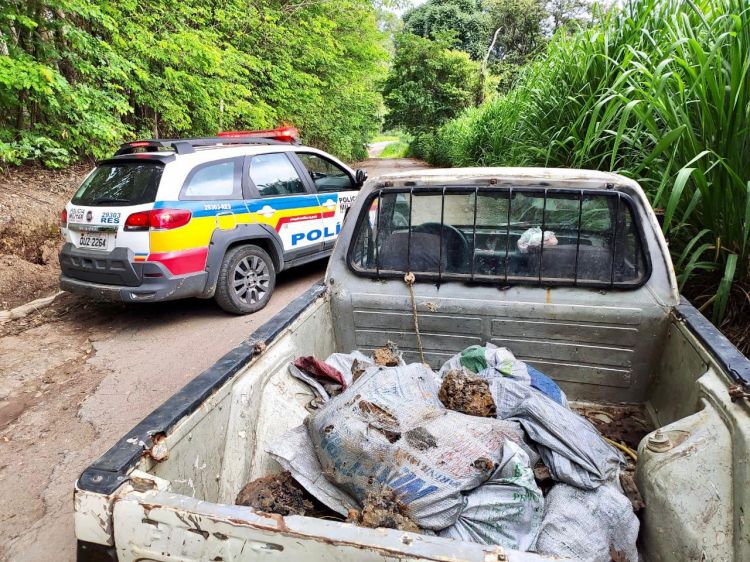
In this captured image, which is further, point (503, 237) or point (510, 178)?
point (503, 237)

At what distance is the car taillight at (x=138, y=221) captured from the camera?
14.6 feet

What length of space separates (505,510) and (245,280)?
433cm

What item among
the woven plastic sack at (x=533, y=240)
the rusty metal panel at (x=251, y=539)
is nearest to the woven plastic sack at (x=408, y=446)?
the rusty metal panel at (x=251, y=539)

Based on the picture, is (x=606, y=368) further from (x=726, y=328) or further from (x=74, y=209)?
(x=74, y=209)

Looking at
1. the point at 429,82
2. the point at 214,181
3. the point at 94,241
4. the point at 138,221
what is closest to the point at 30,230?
the point at 94,241

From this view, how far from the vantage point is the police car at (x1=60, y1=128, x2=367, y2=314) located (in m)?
4.53

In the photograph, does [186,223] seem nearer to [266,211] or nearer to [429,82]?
[266,211]

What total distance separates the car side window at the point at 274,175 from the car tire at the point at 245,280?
708 mm

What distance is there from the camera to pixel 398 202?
2.75m

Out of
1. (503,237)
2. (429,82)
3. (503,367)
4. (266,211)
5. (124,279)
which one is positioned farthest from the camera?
(429,82)

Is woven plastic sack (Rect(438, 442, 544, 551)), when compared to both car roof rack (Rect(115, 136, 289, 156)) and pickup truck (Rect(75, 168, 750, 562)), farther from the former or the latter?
car roof rack (Rect(115, 136, 289, 156))

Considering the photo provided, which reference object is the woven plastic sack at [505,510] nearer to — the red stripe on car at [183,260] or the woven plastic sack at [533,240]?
the woven plastic sack at [533,240]

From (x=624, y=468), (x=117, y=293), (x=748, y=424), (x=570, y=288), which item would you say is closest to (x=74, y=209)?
(x=117, y=293)

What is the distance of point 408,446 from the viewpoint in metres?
1.43
